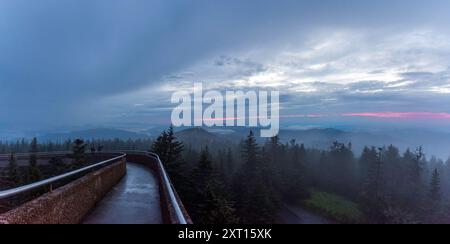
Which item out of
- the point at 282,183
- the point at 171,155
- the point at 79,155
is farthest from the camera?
the point at 282,183

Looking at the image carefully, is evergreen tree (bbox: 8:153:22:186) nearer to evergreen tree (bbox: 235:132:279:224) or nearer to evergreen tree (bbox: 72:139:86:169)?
evergreen tree (bbox: 72:139:86:169)

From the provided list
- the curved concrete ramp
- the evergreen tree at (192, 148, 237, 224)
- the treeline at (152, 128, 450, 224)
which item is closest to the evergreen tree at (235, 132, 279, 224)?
the treeline at (152, 128, 450, 224)

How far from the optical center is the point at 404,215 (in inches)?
2237

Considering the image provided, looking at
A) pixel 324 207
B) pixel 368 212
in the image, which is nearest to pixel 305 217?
pixel 324 207

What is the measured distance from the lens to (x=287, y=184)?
74.8 metres

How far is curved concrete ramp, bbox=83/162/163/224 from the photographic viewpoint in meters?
9.66

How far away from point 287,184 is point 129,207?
218ft

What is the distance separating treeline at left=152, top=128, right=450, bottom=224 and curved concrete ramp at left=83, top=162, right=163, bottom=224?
8.72 metres

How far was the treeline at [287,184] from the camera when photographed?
3512 centimetres

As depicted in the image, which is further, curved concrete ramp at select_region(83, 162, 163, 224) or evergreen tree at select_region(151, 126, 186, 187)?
evergreen tree at select_region(151, 126, 186, 187)

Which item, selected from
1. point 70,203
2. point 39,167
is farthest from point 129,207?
point 39,167

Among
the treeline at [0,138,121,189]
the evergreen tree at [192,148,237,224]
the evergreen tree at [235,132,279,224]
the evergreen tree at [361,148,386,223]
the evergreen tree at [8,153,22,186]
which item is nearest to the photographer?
the evergreen tree at [192,148,237,224]

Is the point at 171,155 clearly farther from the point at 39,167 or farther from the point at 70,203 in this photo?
the point at 70,203
